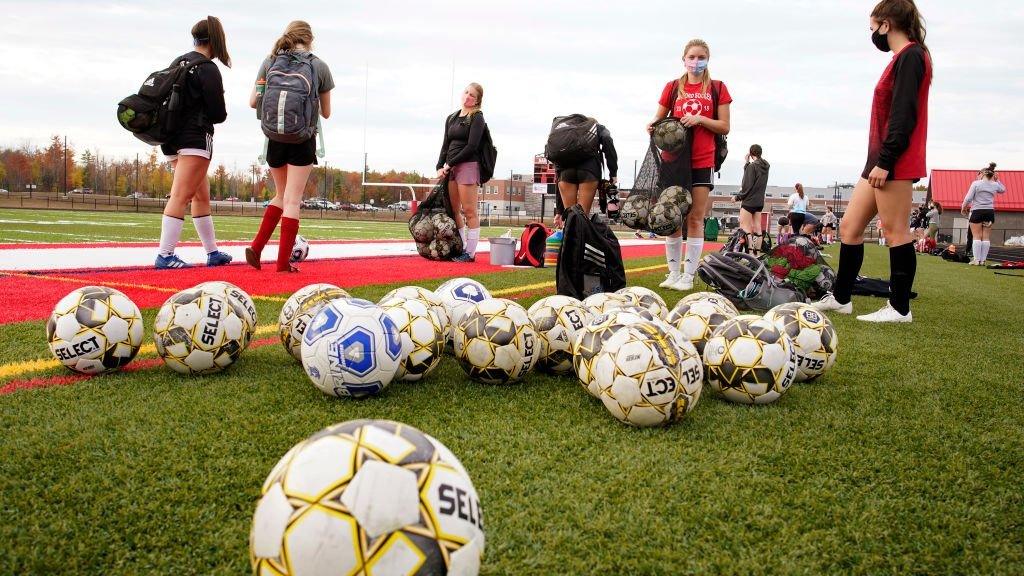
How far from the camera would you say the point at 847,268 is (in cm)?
613

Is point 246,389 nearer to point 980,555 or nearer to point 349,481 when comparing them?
point 349,481

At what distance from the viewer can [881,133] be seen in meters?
5.67

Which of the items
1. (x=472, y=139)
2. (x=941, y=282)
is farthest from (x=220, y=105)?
(x=941, y=282)

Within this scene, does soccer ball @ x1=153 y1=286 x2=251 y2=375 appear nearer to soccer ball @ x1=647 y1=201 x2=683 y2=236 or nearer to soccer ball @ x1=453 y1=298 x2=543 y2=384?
soccer ball @ x1=453 y1=298 x2=543 y2=384

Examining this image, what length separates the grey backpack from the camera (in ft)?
21.1

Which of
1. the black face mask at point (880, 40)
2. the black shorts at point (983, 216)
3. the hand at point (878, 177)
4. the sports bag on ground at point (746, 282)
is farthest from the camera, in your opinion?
the black shorts at point (983, 216)

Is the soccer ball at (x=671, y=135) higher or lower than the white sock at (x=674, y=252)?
higher

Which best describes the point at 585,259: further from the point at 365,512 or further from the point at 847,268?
the point at 365,512

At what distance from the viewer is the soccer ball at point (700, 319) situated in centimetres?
400

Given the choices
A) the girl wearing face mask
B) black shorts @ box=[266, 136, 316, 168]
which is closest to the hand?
the girl wearing face mask

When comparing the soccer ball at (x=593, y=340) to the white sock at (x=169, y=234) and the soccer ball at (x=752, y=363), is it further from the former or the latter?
the white sock at (x=169, y=234)

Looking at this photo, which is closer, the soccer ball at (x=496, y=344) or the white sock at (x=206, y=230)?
A: the soccer ball at (x=496, y=344)

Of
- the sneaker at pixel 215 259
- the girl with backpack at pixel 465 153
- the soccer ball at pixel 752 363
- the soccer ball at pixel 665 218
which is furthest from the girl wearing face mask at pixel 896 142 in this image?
the sneaker at pixel 215 259

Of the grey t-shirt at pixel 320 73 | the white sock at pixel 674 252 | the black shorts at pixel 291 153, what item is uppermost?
the grey t-shirt at pixel 320 73
